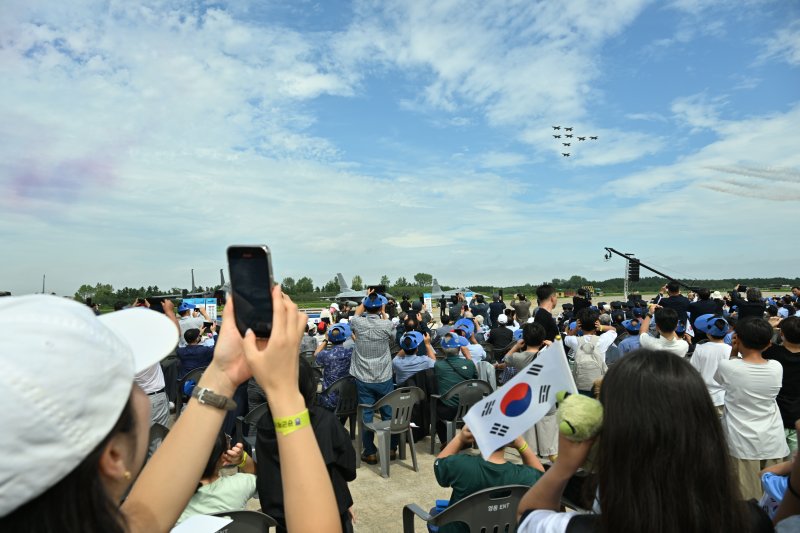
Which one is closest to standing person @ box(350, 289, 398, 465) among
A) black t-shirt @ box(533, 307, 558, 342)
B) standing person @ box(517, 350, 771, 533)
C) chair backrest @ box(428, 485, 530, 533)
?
black t-shirt @ box(533, 307, 558, 342)

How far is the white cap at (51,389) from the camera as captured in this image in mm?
800

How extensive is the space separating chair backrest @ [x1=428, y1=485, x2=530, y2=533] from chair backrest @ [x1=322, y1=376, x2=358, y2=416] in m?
3.97

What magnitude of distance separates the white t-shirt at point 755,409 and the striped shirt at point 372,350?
4013 millimetres

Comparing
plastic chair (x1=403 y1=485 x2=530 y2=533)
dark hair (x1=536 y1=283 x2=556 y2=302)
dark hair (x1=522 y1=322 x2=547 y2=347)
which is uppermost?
dark hair (x1=536 y1=283 x2=556 y2=302)

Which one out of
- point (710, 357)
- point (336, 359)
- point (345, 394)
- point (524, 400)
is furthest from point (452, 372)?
point (524, 400)

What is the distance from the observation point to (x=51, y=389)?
826mm

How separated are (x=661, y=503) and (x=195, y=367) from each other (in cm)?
797

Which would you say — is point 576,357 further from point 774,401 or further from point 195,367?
point 195,367

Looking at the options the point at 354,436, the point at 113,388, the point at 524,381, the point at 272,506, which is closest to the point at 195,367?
the point at 354,436

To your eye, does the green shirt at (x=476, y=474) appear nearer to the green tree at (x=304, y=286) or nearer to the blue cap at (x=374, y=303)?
the blue cap at (x=374, y=303)

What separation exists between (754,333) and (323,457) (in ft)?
Result: 12.5

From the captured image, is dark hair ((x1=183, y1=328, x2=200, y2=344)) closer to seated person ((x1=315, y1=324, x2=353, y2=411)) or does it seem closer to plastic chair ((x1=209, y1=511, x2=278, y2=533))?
seated person ((x1=315, y1=324, x2=353, y2=411))

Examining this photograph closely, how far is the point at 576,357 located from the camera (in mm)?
6445

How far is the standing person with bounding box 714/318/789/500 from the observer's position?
13.8 ft
